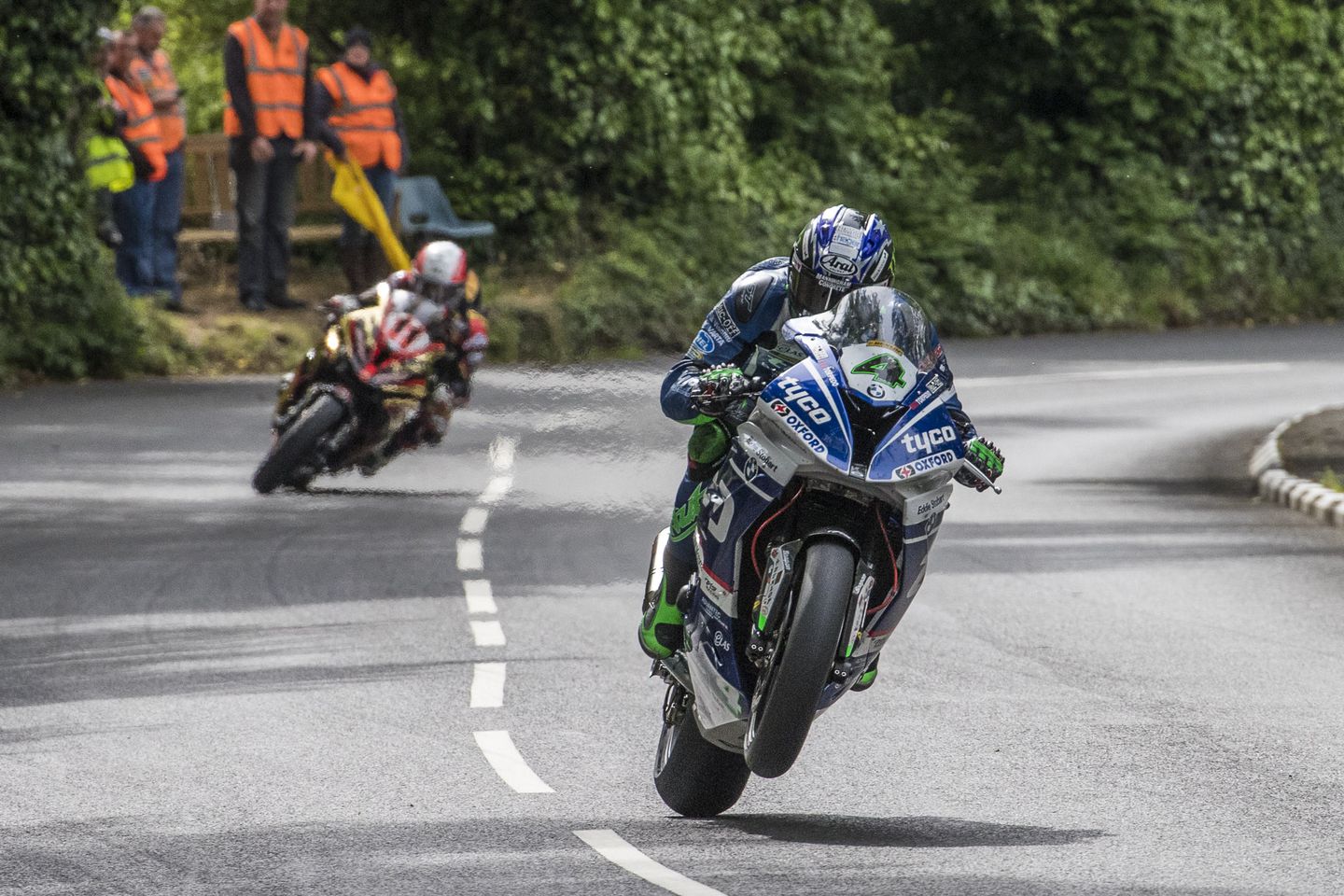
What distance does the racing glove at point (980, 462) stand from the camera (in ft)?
24.0

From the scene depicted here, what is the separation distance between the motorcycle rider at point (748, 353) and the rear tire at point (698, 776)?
277 millimetres

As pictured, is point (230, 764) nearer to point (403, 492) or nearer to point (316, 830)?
point (316, 830)

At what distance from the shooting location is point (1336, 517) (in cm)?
1612

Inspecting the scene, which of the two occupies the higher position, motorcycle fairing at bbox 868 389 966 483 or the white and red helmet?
motorcycle fairing at bbox 868 389 966 483

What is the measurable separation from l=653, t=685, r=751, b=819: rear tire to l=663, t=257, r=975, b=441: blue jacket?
38.0 inches

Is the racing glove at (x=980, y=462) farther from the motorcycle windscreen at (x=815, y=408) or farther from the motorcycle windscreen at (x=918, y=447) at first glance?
the motorcycle windscreen at (x=815, y=408)

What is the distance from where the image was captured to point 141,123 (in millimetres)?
22891

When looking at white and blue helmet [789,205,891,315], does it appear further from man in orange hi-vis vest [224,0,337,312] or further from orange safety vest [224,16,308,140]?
orange safety vest [224,16,308,140]

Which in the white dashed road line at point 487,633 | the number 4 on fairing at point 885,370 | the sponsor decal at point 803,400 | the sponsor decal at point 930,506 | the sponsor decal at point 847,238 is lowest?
the white dashed road line at point 487,633

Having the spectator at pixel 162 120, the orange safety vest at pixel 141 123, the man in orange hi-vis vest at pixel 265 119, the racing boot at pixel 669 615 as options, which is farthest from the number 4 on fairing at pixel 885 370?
the orange safety vest at pixel 141 123

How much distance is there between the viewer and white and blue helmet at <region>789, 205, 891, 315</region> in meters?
7.53

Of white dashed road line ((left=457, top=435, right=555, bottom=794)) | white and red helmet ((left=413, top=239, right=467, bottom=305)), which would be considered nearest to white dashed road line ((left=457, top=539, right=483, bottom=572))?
white dashed road line ((left=457, top=435, right=555, bottom=794))

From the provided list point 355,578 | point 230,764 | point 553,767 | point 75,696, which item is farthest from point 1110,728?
point 355,578

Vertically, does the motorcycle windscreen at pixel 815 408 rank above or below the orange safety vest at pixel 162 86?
above
